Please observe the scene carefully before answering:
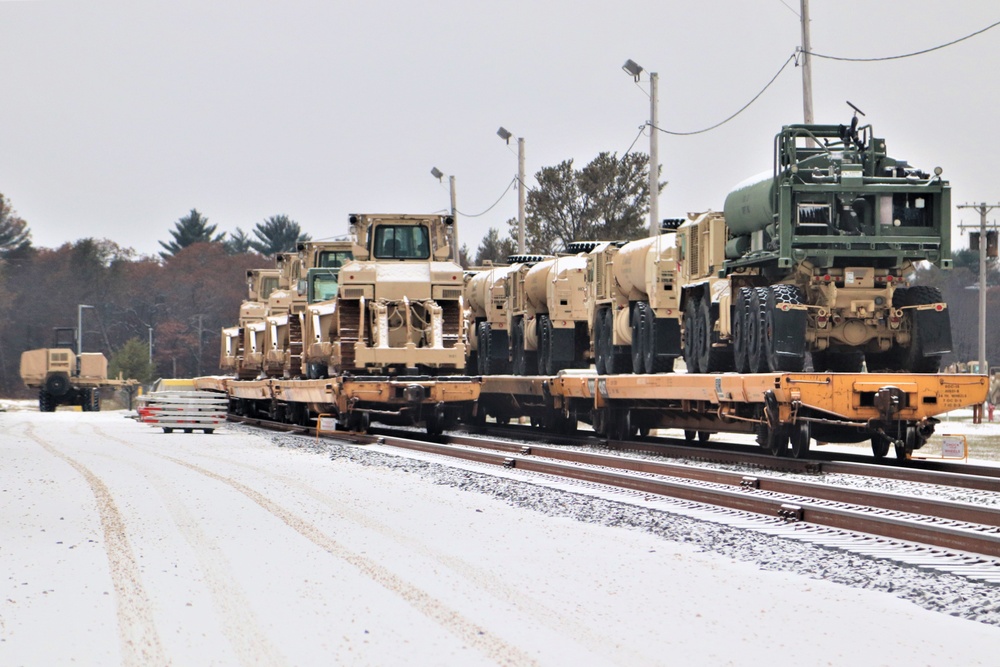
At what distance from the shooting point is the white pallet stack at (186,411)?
1195 inches

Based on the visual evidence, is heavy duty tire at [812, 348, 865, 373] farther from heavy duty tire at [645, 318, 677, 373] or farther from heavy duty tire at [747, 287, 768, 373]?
heavy duty tire at [645, 318, 677, 373]

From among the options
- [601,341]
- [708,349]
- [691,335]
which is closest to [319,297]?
[601,341]

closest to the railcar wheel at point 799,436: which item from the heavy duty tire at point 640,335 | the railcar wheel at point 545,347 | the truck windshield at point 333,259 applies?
→ the heavy duty tire at point 640,335

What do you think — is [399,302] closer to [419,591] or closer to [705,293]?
[705,293]

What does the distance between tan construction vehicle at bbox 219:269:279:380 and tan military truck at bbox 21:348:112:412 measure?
2170 cm

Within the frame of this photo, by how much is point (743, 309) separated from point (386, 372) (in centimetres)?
853

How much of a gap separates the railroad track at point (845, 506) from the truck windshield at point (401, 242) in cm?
771

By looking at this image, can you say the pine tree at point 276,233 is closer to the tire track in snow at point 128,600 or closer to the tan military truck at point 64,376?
the tan military truck at point 64,376

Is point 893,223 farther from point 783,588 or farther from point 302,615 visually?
point 302,615

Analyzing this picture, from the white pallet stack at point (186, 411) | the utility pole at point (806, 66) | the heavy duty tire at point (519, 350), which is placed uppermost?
the utility pole at point (806, 66)

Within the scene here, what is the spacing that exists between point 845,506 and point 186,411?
19892 mm

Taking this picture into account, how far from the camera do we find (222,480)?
1678cm

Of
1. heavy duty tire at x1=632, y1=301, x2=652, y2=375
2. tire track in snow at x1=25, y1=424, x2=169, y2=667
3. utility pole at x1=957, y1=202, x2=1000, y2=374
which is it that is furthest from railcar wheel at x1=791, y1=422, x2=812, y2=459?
utility pole at x1=957, y1=202, x2=1000, y2=374

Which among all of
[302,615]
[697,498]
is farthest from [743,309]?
[302,615]
